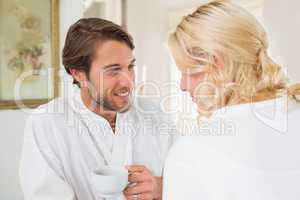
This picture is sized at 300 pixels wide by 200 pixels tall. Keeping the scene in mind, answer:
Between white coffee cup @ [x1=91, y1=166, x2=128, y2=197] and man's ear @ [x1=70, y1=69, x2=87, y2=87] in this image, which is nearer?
white coffee cup @ [x1=91, y1=166, x2=128, y2=197]

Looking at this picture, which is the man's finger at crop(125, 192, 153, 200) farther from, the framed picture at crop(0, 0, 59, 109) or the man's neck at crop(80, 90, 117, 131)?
the framed picture at crop(0, 0, 59, 109)

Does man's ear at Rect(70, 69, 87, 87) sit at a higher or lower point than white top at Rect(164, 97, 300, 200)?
higher

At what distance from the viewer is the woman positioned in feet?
1.55

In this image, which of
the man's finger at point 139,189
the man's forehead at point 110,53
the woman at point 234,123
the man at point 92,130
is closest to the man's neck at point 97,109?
the man at point 92,130

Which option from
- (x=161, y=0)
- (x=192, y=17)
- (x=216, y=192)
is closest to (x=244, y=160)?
(x=216, y=192)

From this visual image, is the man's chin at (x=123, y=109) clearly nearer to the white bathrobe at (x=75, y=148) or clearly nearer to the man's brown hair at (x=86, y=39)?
the white bathrobe at (x=75, y=148)

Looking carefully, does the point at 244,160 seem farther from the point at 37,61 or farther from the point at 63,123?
the point at 37,61

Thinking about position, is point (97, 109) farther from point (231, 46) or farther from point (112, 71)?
point (231, 46)

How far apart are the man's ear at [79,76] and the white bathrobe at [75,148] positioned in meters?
0.05

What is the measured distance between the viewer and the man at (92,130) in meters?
0.80

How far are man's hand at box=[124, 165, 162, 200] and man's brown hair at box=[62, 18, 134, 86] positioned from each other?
0.34 meters

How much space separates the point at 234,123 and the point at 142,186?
35 cm

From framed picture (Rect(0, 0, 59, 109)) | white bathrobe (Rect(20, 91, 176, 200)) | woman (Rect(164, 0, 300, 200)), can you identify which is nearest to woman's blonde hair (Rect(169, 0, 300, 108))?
woman (Rect(164, 0, 300, 200))

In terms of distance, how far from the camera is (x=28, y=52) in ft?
3.14
